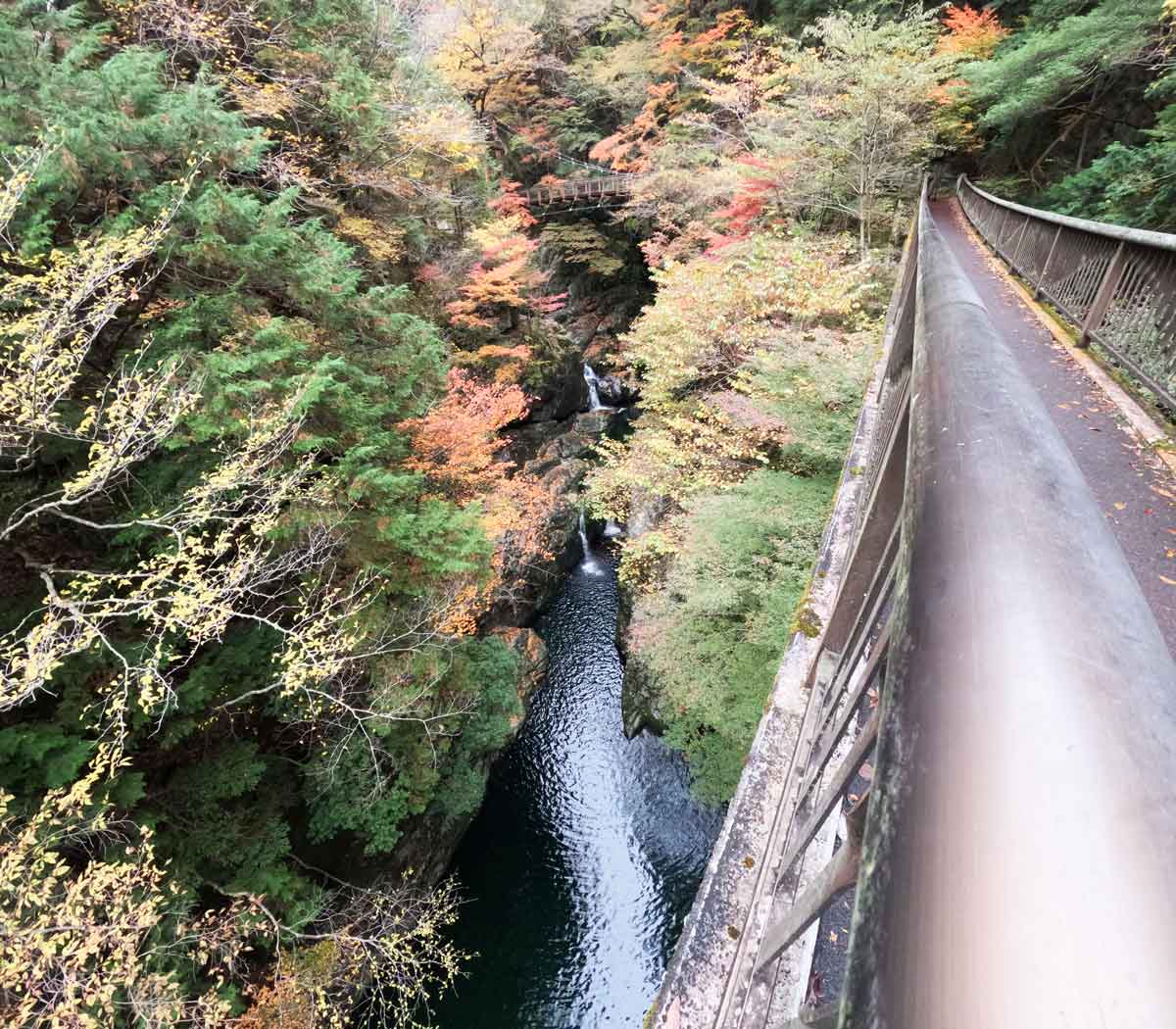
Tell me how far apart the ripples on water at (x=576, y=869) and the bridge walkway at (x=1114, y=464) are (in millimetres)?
8277

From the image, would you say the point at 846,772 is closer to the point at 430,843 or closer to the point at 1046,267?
the point at 1046,267

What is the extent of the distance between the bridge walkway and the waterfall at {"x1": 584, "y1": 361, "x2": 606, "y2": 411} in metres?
16.5

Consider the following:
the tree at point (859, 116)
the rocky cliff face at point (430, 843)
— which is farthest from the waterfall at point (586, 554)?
the tree at point (859, 116)

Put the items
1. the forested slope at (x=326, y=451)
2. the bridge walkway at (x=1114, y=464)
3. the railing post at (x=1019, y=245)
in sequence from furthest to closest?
the railing post at (x=1019, y=245) → the forested slope at (x=326, y=451) → the bridge walkway at (x=1114, y=464)

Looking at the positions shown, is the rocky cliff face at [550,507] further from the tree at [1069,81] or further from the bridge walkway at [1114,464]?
the tree at [1069,81]

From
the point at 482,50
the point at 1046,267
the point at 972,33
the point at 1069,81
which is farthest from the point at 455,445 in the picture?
the point at 482,50

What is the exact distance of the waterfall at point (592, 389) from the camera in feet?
69.7

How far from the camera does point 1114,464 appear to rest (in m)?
2.83

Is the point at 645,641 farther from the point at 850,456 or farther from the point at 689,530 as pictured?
the point at 850,456

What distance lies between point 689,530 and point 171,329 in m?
6.88

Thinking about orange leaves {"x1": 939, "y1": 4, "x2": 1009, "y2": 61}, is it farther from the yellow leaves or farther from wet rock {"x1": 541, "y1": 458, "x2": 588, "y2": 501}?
wet rock {"x1": 541, "y1": 458, "x2": 588, "y2": 501}

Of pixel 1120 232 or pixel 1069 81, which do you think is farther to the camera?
pixel 1069 81

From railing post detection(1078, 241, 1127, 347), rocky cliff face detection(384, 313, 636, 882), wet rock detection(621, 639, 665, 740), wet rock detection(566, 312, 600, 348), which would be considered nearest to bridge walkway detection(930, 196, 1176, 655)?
railing post detection(1078, 241, 1127, 347)

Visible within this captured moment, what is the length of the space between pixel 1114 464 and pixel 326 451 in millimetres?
7786
